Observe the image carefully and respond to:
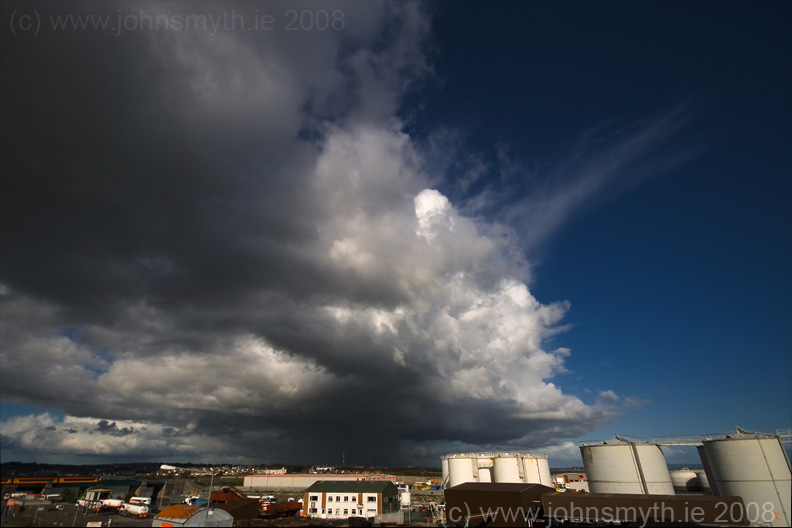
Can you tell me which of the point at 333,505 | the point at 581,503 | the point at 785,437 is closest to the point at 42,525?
the point at 333,505

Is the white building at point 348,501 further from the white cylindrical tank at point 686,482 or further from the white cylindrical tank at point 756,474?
the white cylindrical tank at point 686,482

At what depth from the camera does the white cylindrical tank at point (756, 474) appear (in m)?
49.9

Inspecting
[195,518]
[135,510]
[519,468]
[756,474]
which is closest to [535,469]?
[519,468]

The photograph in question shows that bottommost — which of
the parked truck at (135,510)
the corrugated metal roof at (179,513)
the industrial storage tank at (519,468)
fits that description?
the parked truck at (135,510)

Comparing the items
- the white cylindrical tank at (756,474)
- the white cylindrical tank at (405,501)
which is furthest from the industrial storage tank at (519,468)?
the white cylindrical tank at (756,474)

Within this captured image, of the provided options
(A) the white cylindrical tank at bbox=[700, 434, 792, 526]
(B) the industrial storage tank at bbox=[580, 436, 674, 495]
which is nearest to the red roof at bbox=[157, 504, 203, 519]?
(B) the industrial storage tank at bbox=[580, 436, 674, 495]

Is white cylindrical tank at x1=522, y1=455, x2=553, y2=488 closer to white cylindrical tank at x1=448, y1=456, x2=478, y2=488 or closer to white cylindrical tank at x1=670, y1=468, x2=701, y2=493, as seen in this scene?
white cylindrical tank at x1=448, y1=456, x2=478, y2=488

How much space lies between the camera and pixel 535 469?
9206 cm

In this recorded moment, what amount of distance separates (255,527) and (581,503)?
43.4m

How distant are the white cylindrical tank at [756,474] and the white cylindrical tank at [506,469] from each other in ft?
131

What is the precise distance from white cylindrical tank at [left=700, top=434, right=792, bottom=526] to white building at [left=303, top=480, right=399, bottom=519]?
57232mm

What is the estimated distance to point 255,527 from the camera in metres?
52.8

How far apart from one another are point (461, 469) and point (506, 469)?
33.6ft

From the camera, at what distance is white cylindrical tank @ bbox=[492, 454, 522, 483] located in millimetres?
88750
